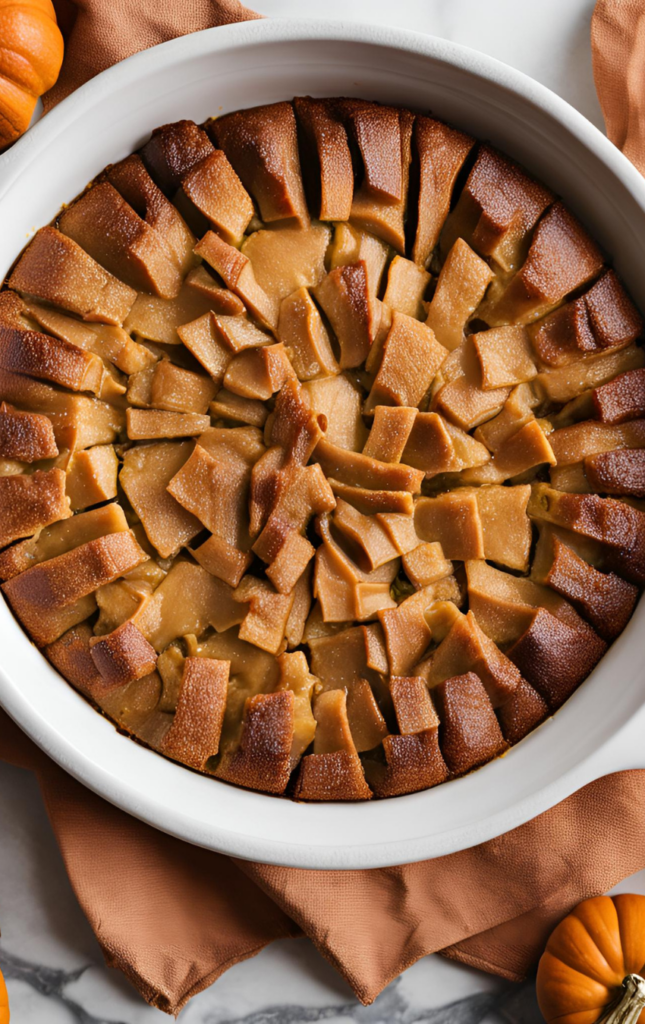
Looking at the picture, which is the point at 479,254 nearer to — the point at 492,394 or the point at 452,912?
the point at 492,394

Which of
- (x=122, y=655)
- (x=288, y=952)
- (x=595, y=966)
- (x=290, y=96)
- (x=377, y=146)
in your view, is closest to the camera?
(x=122, y=655)

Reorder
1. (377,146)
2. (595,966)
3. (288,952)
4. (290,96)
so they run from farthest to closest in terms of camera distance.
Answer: (288,952) → (595,966) → (290,96) → (377,146)

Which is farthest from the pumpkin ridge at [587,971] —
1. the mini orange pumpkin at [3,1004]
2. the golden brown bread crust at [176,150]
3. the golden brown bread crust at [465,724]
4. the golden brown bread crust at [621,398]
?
the golden brown bread crust at [176,150]

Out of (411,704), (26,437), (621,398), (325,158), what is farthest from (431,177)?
(411,704)

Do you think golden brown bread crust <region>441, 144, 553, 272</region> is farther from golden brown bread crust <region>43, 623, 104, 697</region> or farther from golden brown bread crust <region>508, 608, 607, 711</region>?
golden brown bread crust <region>43, 623, 104, 697</region>

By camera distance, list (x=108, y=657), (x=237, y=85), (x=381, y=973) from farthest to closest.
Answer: (x=381, y=973) → (x=237, y=85) → (x=108, y=657)

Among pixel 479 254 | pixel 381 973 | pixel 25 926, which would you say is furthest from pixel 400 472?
pixel 25 926

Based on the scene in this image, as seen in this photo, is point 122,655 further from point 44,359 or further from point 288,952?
point 288,952

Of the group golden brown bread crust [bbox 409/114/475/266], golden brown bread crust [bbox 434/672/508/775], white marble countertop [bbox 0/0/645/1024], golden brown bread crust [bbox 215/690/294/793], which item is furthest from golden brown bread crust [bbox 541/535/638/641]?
white marble countertop [bbox 0/0/645/1024]
